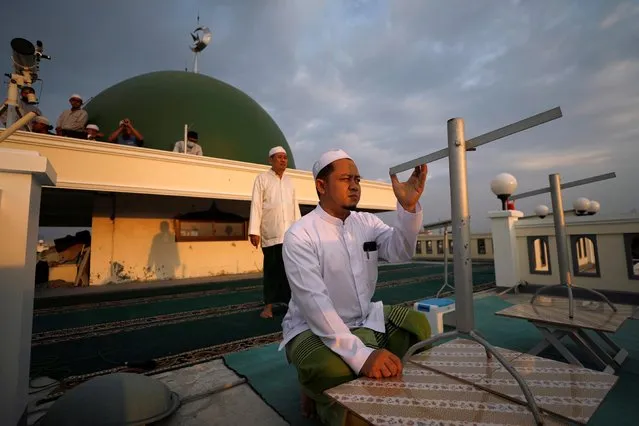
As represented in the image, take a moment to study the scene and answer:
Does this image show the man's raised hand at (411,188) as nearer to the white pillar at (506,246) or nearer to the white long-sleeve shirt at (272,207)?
the white long-sleeve shirt at (272,207)

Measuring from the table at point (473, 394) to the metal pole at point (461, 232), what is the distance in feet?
0.66

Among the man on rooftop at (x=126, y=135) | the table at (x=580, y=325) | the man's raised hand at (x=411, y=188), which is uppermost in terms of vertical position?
the man on rooftop at (x=126, y=135)

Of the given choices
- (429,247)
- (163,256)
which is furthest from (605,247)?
(429,247)

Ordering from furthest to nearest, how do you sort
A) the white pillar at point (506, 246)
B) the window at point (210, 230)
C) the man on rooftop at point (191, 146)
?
the window at point (210, 230) < the man on rooftop at point (191, 146) < the white pillar at point (506, 246)

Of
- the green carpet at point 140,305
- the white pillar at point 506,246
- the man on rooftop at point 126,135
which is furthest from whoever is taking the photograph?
the man on rooftop at point 126,135

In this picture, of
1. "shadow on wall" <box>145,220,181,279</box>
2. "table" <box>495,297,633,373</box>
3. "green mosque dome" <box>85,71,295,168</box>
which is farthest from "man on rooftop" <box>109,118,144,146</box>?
"table" <box>495,297,633,373</box>

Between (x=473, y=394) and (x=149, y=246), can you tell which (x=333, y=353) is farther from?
(x=149, y=246)

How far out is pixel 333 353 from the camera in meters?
1.27

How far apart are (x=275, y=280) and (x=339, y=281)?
232 centimetres

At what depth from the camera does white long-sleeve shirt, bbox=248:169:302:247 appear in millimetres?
3809

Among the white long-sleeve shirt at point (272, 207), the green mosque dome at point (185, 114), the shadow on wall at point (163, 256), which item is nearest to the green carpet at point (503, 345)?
the white long-sleeve shirt at point (272, 207)

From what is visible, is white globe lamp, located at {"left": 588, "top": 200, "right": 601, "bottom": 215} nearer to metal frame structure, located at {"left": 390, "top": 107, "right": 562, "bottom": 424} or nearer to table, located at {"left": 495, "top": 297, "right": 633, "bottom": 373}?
table, located at {"left": 495, "top": 297, "right": 633, "bottom": 373}

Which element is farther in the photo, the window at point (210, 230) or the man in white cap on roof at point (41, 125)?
the window at point (210, 230)

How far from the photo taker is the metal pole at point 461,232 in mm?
1067
